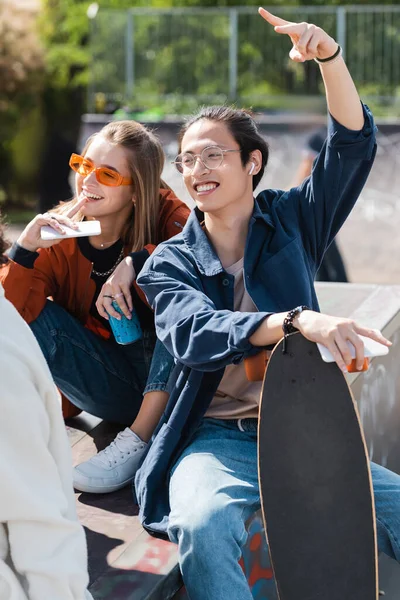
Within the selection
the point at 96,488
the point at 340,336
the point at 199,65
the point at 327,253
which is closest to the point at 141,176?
the point at 96,488

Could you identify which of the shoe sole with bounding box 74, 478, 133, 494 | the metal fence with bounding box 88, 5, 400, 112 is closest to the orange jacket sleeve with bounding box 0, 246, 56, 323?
the shoe sole with bounding box 74, 478, 133, 494

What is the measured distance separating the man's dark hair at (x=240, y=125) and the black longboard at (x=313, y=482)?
840mm

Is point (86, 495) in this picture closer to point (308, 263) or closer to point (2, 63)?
point (308, 263)

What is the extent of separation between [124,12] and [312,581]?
12.7m

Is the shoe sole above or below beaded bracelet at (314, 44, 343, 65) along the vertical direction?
below

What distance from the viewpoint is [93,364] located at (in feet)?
11.7

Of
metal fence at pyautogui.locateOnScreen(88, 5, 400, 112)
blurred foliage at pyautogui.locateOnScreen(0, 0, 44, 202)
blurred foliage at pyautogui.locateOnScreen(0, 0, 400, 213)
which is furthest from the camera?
blurred foliage at pyautogui.locateOnScreen(0, 0, 44, 202)

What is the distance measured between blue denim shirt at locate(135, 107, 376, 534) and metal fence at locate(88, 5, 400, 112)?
11202mm

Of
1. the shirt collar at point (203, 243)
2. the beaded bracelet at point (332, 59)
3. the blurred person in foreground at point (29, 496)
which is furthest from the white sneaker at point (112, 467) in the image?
the beaded bracelet at point (332, 59)

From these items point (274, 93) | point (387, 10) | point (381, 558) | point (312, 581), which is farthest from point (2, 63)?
point (312, 581)

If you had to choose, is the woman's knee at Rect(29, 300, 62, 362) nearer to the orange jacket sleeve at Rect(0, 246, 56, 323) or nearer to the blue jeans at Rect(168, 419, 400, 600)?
the orange jacket sleeve at Rect(0, 246, 56, 323)

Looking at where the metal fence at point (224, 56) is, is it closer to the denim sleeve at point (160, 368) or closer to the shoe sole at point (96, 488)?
the denim sleeve at point (160, 368)

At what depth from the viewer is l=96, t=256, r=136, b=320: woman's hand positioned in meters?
3.31

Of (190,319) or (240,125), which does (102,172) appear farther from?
(190,319)
